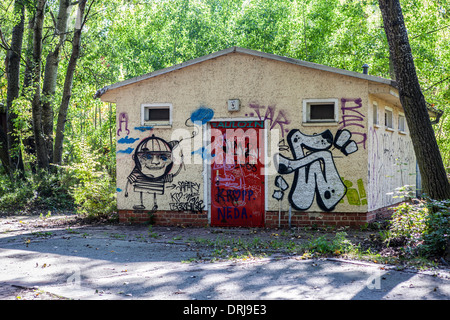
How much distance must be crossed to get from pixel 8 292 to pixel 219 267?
110 inches

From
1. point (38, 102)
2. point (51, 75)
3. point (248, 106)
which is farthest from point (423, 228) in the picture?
point (51, 75)

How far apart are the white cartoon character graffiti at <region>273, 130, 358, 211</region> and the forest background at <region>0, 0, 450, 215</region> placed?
471 centimetres

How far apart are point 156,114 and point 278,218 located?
3.83 metres

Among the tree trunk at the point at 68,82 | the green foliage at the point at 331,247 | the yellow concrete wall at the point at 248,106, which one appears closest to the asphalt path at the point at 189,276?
the green foliage at the point at 331,247

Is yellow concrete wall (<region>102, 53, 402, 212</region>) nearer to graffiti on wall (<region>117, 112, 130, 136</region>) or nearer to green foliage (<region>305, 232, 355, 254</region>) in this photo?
graffiti on wall (<region>117, 112, 130, 136</region>)

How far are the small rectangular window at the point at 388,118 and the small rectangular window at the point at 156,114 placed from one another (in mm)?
5561

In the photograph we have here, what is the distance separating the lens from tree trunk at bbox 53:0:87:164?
16.7 meters

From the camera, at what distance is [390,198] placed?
13.4 meters

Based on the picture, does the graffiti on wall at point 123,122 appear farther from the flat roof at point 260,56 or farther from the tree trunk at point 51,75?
the tree trunk at point 51,75

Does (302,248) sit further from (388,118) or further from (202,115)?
(388,118)

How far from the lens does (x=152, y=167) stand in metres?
11.9

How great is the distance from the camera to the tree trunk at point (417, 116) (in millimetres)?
8547

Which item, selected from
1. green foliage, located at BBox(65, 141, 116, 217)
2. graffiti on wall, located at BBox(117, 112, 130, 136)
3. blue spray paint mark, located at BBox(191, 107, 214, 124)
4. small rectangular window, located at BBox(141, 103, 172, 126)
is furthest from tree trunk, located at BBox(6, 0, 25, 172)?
blue spray paint mark, located at BBox(191, 107, 214, 124)
